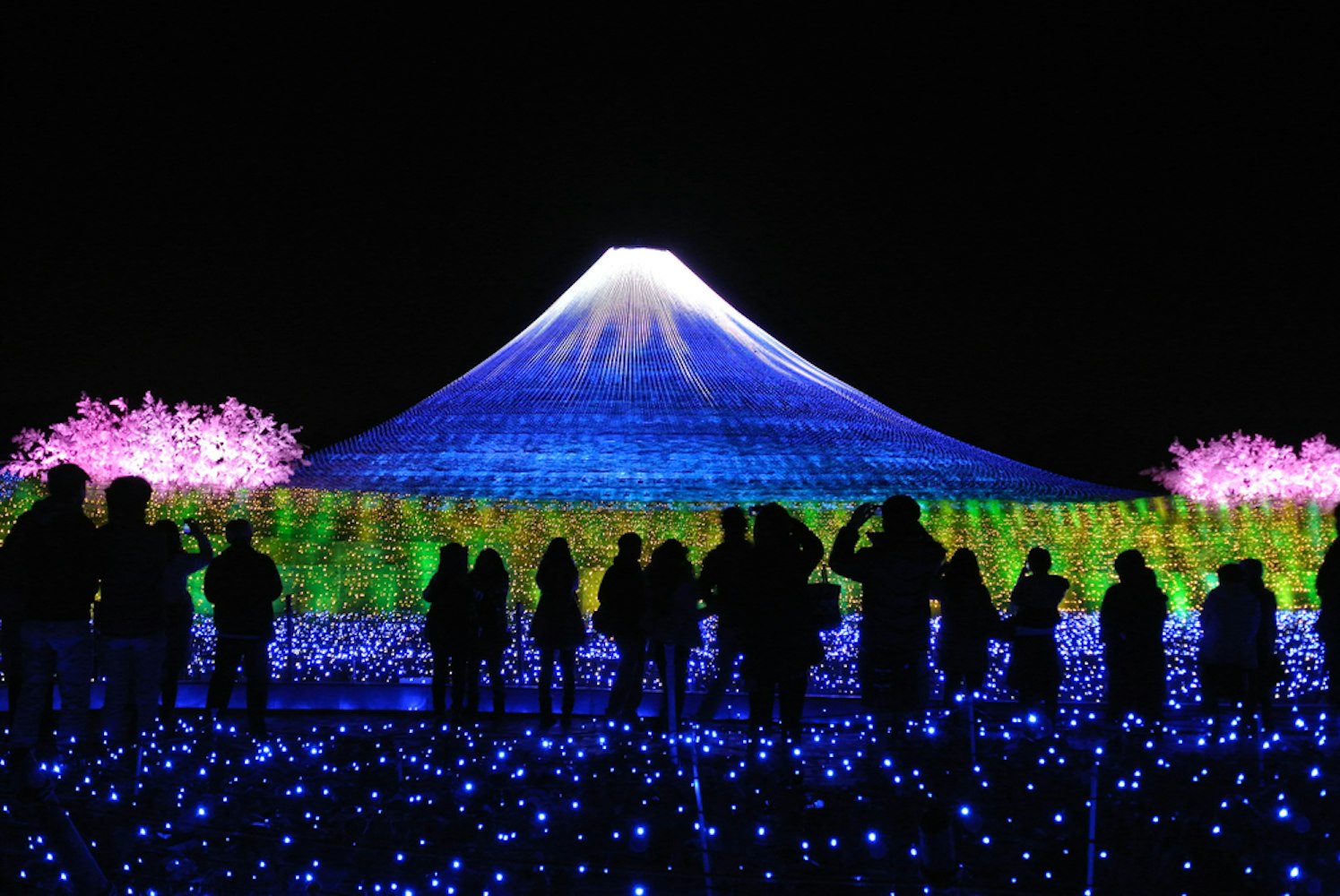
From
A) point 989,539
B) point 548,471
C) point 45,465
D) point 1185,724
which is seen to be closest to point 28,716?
point 1185,724

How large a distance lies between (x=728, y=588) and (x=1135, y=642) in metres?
2.58

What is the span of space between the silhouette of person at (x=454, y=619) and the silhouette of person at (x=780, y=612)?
2.66m

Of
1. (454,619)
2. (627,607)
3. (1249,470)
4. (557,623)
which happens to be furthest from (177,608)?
(1249,470)

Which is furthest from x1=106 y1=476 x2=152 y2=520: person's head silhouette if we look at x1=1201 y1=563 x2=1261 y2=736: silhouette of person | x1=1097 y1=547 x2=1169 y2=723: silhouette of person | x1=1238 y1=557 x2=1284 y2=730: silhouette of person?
x1=1238 y1=557 x2=1284 y2=730: silhouette of person

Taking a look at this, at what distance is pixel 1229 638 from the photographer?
889 cm

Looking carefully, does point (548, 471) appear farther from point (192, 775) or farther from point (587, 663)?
point (192, 775)

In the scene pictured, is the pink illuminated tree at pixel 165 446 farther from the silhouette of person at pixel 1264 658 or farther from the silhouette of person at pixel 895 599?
the silhouette of person at pixel 895 599

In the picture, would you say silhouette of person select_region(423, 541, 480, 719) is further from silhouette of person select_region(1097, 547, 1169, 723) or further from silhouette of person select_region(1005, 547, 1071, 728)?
silhouette of person select_region(1097, 547, 1169, 723)

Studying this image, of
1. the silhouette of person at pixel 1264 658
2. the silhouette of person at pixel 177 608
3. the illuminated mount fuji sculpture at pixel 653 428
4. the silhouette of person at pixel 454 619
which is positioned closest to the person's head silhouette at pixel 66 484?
the silhouette of person at pixel 177 608

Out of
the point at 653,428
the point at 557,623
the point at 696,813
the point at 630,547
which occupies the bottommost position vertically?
the point at 696,813

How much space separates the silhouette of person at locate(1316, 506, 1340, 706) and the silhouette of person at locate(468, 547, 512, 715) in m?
5.31

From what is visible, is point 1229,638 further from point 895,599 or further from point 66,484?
point 66,484

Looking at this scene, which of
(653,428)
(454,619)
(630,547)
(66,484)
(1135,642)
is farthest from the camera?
(653,428)

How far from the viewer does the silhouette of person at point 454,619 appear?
31.9ft
